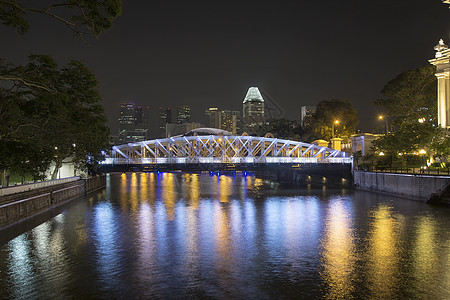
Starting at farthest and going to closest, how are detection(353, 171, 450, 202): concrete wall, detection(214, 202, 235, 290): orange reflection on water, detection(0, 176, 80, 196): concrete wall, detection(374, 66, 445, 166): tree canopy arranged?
1. detection(374, 66, 445, 166): tree canopy
2. detection(353, 171, 450, 202): concrete wall
3. detection(0, 176, 80, 196): concrete wall
4. detection(214, 202, 235, 290): orange reflection on water

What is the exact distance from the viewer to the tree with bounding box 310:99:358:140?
363ft

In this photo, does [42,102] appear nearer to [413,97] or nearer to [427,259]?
[427,259]

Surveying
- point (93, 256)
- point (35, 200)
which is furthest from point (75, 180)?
point (93, 256)

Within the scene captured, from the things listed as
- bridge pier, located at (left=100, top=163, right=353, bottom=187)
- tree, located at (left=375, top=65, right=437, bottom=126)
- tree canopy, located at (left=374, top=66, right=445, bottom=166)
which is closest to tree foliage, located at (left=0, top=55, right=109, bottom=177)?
bridge pier, located at (left=100, top=163, right=353, bottom=187)

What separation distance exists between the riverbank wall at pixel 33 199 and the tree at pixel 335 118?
74.4 m

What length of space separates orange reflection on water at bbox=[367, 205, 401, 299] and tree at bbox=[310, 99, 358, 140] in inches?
3072

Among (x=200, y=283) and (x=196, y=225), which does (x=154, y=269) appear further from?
(x=196, y=225)

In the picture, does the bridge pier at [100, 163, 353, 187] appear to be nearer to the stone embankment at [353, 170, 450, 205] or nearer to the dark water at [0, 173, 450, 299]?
the stone embankment at [353, 170, 450, 205]

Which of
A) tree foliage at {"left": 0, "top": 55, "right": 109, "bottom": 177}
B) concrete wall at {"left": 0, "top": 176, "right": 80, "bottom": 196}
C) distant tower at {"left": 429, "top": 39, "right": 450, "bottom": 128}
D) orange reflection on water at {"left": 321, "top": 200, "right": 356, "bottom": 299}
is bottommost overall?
orange reflection on water at {"left": 321, "top": 200, "right": 356, "bottom": 299}

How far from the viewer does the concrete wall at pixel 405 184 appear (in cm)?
4122

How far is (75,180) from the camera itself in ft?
176

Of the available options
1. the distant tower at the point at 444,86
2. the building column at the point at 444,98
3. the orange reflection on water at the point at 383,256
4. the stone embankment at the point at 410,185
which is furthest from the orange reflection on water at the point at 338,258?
the distant tower at the point at 444,86

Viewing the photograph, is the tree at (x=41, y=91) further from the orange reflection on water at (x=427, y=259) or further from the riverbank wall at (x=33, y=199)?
the orange reflection on water at (x=427, y=259)

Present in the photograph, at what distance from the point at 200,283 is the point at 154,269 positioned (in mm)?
3026
